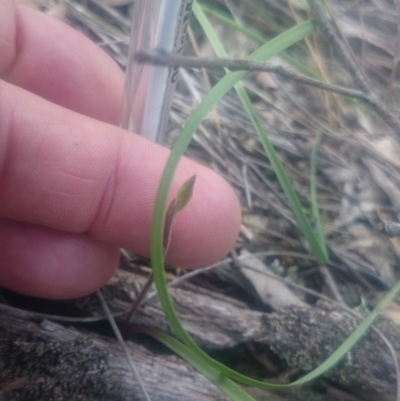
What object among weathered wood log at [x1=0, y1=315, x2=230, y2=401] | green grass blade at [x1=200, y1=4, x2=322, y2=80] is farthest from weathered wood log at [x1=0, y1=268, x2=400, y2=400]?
green grass blade at [x1=200, y1=4, x2=322, y2=80]

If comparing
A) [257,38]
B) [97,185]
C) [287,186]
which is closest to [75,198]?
[97,185]

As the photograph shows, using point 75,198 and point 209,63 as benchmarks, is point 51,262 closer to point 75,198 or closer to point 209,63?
point 75,198

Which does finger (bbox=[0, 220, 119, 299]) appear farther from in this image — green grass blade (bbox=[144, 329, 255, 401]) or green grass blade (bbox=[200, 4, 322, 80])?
green grass blade (bbox=[200, 4, 322, 80])

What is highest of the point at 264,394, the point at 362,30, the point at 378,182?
the point at 362,30

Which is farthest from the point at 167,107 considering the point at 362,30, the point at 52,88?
the point at 362,30

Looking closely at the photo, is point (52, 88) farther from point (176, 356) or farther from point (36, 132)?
point (176, 356)

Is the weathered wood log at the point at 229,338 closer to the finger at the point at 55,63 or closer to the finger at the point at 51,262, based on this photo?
the finger at the point at 51,262

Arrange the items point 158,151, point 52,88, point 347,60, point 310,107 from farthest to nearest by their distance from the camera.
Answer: point 310,107 → point 52,88 → point 158,151 → point 347,60
